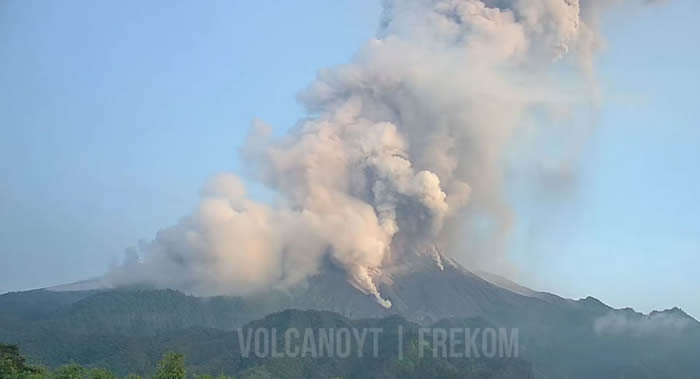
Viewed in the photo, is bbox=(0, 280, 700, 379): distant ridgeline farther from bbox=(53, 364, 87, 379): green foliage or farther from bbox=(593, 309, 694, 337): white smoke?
bbox=(53, 364, 87, 379): green foliage

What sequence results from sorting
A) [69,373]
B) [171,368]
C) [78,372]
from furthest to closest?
[78,372] → [69,373] → [171,368]

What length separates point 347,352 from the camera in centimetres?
10919

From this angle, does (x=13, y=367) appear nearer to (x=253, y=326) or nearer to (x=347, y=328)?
(x=347, y=328)

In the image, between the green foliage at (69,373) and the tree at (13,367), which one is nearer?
the tree at (13,367)

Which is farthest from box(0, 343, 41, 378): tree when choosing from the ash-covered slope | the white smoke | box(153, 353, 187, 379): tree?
the white smoke

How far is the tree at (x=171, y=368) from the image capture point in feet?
125

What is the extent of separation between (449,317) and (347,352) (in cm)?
2595

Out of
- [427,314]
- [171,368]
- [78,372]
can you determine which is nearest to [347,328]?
[427,314]

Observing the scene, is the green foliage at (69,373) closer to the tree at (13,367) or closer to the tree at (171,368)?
the tree at (13,367)

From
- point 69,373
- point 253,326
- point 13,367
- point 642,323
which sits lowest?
point 69,373

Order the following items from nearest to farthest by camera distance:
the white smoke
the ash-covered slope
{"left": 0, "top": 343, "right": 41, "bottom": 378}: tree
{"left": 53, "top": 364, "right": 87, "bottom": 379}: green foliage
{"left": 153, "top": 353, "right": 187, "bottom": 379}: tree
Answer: {"left": 153, "top": 353, "right": 187, "bottom": 379}: tree < {"left": 0, "top": 343, "right": 41, "bottom": 378}: tree < {"left": 53, "top": 364, "right": 87, "bottom": 379}: green foliage < the ash-covered slope < the white smoke

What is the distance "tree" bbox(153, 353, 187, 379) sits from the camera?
125 ft

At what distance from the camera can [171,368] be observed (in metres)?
38.8

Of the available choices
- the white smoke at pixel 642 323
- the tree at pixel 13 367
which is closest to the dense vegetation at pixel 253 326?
the white smoke at pixel 642 323
